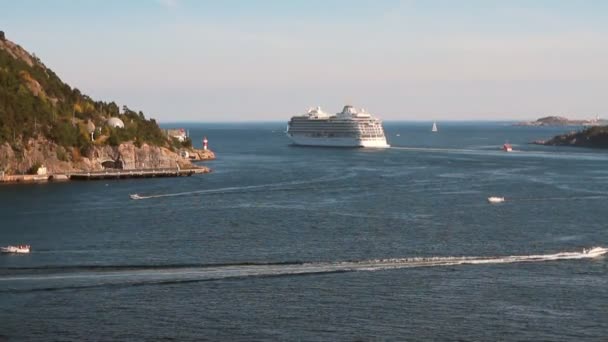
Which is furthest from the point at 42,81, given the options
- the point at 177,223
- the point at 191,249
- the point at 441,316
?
the point at 441,316

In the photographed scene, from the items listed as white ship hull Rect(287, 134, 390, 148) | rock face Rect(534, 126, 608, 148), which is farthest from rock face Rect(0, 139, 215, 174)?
rock face Rect(534, 126, 608, 148)

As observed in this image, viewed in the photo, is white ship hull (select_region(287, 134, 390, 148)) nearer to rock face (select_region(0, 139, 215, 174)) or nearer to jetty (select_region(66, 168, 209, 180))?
rock face (select_region(0, 139, 215, 174))

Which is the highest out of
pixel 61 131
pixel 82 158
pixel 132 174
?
pixel 61 131

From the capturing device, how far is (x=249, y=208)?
210ft

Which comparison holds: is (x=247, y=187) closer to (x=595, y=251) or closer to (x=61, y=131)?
(x=61, y=131)

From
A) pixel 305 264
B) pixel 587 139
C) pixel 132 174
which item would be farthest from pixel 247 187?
pixel 587 139

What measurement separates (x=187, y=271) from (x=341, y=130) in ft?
394

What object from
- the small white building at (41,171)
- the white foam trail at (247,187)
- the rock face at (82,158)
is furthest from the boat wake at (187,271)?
the rock face at (82,158)

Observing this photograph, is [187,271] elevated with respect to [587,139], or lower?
elevated

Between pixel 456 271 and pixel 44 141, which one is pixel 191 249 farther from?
pixel 44 141

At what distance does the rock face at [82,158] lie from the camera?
87625 millimetres

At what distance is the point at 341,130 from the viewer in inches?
6289

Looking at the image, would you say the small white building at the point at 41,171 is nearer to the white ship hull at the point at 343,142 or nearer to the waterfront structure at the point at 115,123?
the waterfront structure at the point at 115,123

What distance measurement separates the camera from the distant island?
89500 millimetres
